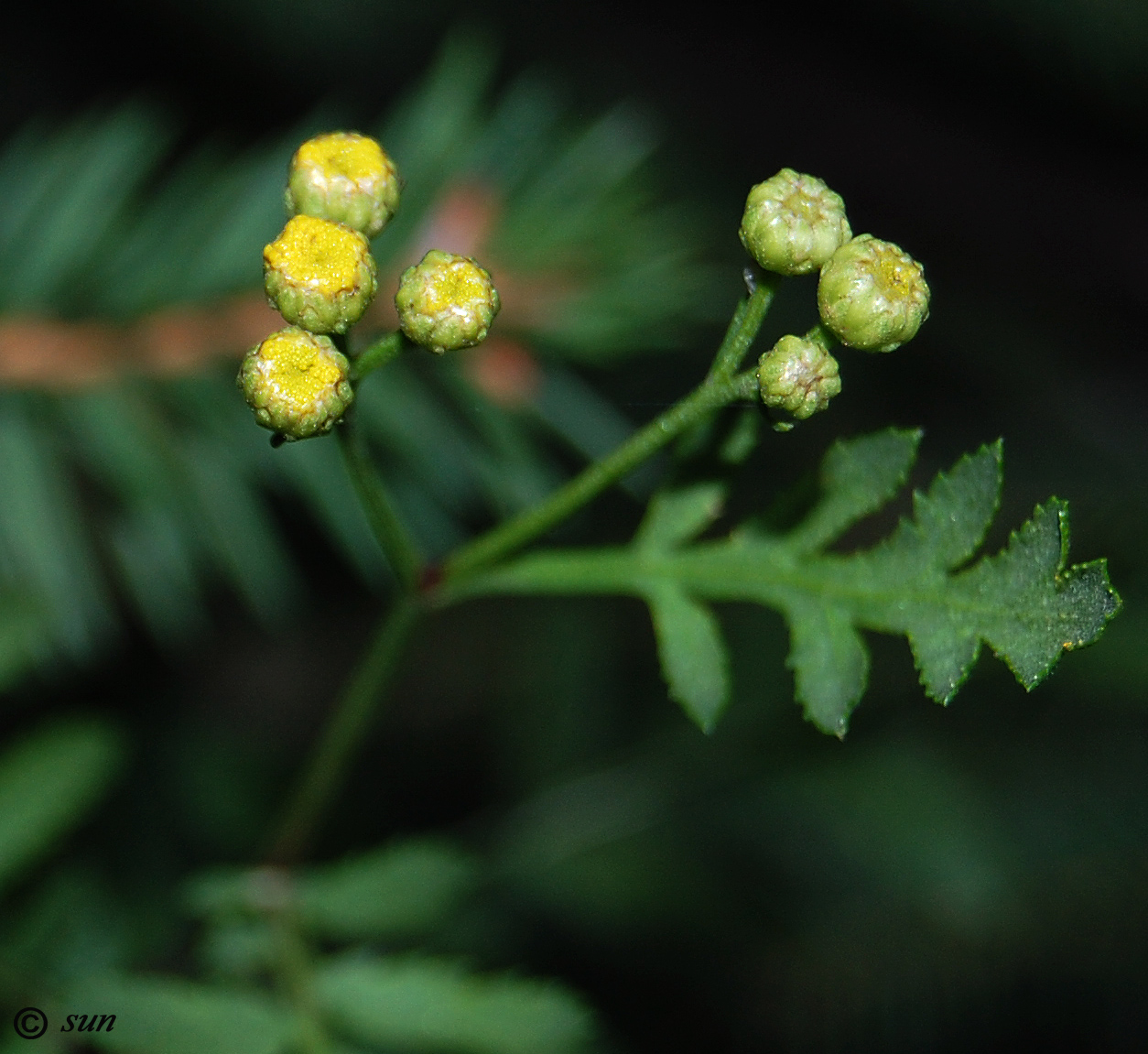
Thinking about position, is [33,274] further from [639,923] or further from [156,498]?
[639,923]

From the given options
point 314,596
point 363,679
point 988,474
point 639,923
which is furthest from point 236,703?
point 988,474

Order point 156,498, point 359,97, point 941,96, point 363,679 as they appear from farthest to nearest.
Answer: point 941,96 → point 359,97 → point 156,498 → point 363,679

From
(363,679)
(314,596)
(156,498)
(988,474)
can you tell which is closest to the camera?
(988,474)

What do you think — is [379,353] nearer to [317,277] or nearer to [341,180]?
[317,277]

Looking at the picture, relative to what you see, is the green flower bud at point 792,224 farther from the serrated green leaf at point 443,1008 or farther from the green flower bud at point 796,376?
the serrated green leaf at point 443,1008

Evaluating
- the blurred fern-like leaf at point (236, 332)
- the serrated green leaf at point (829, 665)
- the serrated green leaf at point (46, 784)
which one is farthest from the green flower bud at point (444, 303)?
the serrated green leaf at point (46, 784)

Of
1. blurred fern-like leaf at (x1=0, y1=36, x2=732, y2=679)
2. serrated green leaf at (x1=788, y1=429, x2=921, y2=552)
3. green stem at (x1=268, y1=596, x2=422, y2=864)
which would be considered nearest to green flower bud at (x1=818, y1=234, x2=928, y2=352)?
serrated green leaf at (x1=788, y1=429, x2=921, y2=552)

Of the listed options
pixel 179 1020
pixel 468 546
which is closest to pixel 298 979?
pixel 179 1020
